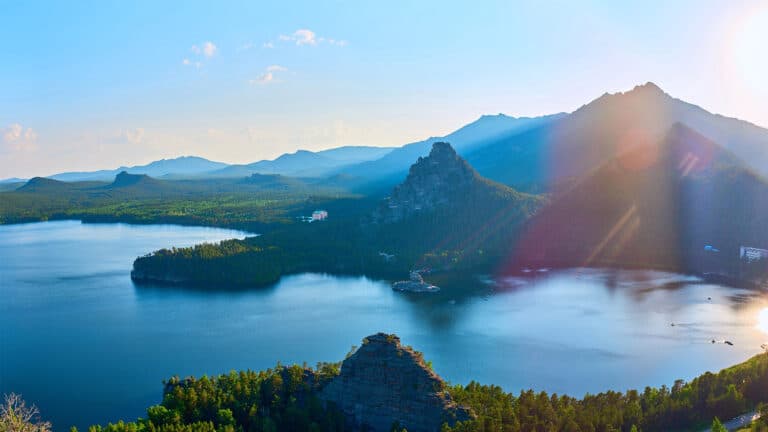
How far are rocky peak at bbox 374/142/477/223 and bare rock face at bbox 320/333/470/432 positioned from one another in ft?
354

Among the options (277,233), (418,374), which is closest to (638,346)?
(418,374)

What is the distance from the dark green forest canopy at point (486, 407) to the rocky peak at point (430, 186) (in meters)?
105

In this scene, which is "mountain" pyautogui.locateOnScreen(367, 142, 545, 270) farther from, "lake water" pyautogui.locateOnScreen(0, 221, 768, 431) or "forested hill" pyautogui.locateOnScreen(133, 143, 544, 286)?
"lake water" pyautogui.locateOnScreen(0, 221, 768, 431)

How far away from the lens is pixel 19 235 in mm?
189250

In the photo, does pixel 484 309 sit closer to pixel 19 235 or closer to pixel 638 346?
pixel 638 346

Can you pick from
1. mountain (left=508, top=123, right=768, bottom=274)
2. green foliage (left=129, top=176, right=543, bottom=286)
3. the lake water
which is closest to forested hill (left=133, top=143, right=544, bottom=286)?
green foliage (left=129, top=176, right=543, bottom=286)

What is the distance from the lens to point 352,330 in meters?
76.1

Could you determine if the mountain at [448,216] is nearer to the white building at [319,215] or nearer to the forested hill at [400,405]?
the white building at [319,215]

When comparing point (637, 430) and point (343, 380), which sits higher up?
point (343, 380)

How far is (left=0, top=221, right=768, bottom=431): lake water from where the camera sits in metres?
59.2

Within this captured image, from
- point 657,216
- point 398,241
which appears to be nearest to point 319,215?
point 398,241

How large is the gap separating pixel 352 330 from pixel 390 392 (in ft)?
112

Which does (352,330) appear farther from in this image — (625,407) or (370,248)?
(370,248)

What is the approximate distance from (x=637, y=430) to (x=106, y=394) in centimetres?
4642
